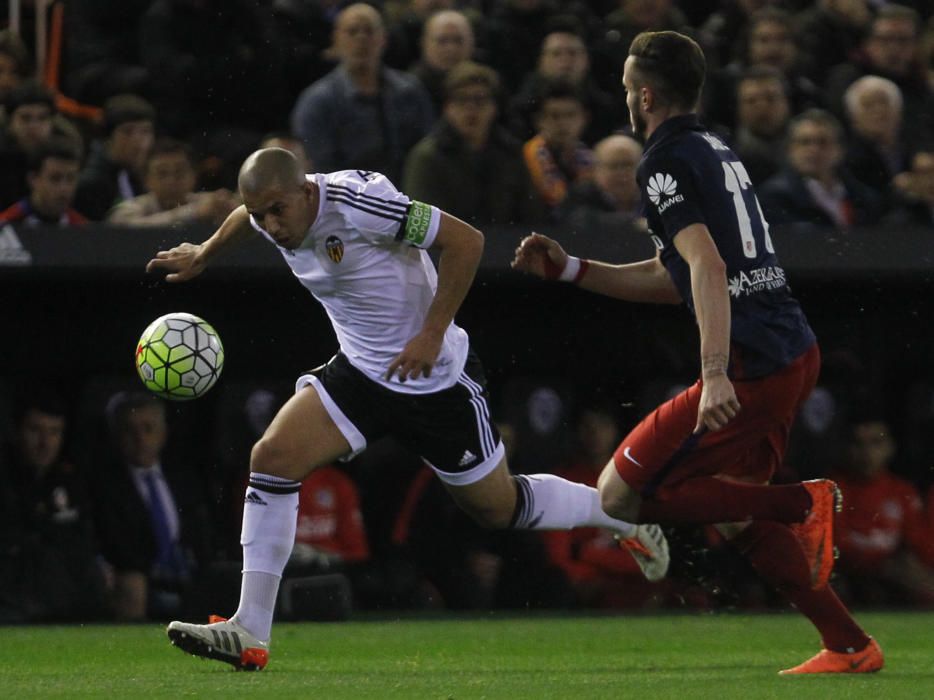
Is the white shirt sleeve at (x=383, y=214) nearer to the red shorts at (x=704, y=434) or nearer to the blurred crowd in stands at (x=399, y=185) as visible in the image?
the red shorts at (x=704, y=434)

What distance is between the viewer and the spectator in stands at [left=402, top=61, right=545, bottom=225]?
9.02 m

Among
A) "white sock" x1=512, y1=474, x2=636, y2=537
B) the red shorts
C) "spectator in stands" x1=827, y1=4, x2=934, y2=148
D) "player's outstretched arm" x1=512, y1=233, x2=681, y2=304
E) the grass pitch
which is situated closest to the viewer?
the grass pitch

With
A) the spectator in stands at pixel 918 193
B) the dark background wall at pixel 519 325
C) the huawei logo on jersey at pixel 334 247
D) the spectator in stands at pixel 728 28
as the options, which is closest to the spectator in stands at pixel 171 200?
the dark background wall at pixel 519 325

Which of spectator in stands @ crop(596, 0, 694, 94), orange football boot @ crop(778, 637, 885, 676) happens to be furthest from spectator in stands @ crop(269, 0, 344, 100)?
orange football boot @ crop(778, 637, 885, 676)

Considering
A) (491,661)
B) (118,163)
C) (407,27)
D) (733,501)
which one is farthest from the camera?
(407,27)

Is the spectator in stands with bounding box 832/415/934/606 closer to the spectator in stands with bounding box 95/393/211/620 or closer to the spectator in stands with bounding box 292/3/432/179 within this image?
the spectator in stands with bounding box 292/3/432/179

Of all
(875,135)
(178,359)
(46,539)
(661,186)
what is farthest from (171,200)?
(661,186)

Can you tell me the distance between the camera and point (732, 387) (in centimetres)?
539

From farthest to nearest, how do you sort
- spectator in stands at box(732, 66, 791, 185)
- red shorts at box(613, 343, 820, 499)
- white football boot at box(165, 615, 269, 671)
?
spectator in stands at box(732, 66, 791, 185)
white football boot at box(165, 615, 269, 671)
red shorts at box(613, 343, 820, 499)

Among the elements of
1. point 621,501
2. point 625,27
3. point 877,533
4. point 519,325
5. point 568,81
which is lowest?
point 877,533

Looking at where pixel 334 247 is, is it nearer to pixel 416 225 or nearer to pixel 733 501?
pixel 416 225

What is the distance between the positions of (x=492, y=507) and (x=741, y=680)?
122cm

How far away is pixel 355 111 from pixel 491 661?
3360mm

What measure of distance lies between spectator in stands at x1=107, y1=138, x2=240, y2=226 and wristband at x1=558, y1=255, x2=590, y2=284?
3011 mm
